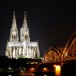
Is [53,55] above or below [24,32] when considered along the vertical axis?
below

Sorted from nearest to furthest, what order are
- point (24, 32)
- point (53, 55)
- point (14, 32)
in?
point (53, 55) < point (14, 32) < point (24, 32)

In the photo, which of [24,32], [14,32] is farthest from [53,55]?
[24,32]

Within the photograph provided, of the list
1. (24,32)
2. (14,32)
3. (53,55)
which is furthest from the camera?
(24,32)

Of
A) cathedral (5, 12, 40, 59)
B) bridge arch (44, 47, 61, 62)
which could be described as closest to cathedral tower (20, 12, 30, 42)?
cathedral (5, 12, 40, 59)

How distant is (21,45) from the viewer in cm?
12312

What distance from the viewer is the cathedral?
119438mm

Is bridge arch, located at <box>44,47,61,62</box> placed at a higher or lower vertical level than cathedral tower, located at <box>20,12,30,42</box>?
lower

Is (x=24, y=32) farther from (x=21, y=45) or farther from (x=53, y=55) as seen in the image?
(x=53, y=55)

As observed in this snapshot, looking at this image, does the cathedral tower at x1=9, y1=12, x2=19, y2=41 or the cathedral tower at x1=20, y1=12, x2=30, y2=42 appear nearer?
the cathedral tower at x1=9, y1=12, x2=19, y2=41

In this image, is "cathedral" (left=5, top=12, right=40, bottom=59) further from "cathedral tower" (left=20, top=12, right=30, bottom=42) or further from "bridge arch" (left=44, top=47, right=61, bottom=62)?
"bridge arch" (left=44, top=47, right=61, bottom=62)

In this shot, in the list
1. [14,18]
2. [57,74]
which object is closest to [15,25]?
[14,18]

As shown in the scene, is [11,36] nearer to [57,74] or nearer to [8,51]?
[8,51]

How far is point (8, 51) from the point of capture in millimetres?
121688

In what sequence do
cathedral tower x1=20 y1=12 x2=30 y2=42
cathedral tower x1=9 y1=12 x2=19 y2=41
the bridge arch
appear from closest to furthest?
the bridge arch, cathedral tower x1=9 y1=12 x2=19 y2=41, cathedral tower x1=20 y1=12 x2=30 y2=42
